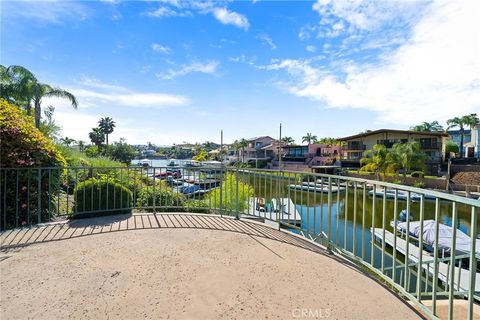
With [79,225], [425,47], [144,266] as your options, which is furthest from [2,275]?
[425,47]

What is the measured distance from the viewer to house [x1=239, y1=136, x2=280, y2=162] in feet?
183

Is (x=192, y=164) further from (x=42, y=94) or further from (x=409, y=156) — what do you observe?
(x=409, y=156)

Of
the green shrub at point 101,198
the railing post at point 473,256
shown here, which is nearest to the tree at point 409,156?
the green shrub at point 101,198

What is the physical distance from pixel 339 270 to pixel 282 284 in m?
0.75

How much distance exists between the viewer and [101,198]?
4766 mm

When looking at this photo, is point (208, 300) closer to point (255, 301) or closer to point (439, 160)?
point (255, 301)

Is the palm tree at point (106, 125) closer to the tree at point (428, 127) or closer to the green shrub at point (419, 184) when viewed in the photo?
the green shrub at point (419, 184)

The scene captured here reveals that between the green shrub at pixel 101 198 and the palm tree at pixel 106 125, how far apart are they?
50.3 m

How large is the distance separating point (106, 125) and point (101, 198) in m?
50.6

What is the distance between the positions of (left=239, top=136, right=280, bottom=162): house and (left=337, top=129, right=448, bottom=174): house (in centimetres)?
1827

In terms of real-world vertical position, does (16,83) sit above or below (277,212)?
above

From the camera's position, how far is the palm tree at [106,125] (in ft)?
158

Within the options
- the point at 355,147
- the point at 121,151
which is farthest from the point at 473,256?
the point at 121,151

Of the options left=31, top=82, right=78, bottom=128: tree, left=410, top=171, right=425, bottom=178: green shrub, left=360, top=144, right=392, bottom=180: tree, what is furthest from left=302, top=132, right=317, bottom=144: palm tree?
left=31, top=82, right=78, bottom=128: tree
